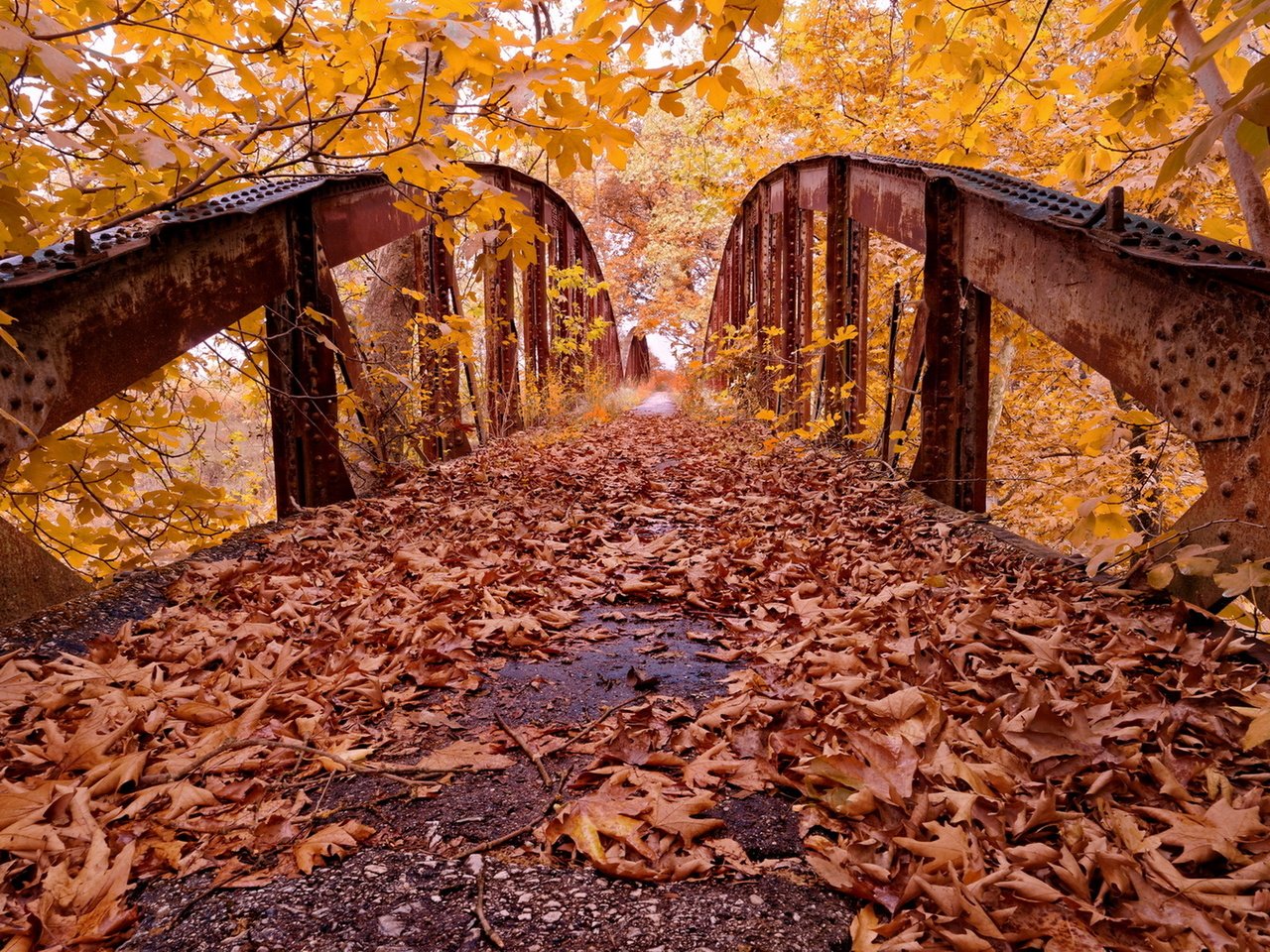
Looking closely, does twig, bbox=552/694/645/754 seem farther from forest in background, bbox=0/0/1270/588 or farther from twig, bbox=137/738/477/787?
forest in background, bbox=0/0/1270/588

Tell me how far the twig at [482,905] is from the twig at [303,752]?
1.05 ft

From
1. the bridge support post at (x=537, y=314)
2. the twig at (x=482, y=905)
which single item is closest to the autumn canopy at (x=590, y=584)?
the twig at (x=482, y=905)

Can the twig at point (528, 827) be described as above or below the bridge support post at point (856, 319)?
below

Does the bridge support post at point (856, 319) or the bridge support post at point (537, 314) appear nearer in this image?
the bridge support post at point (856, 319)

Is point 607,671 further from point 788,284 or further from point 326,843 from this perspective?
point 788,284

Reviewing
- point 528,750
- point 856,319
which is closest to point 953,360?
point 856,319

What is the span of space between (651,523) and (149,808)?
2.87 metres

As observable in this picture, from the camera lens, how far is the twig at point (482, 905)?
112 cm

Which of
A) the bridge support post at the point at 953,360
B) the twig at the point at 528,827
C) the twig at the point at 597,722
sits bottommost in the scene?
the twig at the point at 597,722

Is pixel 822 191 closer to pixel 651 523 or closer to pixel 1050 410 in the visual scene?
pixel 651 523

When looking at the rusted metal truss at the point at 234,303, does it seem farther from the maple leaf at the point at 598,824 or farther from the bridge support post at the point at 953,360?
the bridge support post at the point at 953,360

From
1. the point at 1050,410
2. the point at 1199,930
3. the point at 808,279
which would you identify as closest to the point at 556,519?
the point at 1199,930

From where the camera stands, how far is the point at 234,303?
3.30 m

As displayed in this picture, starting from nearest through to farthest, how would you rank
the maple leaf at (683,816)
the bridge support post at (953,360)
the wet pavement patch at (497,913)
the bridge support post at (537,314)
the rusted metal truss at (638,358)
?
the wet pavement patch at (497,913)
the maple leaf at (683,816)
the bridge support post at (953,360)
the bridge support post at (537,314)
the rusted metal truss at (638,358)
